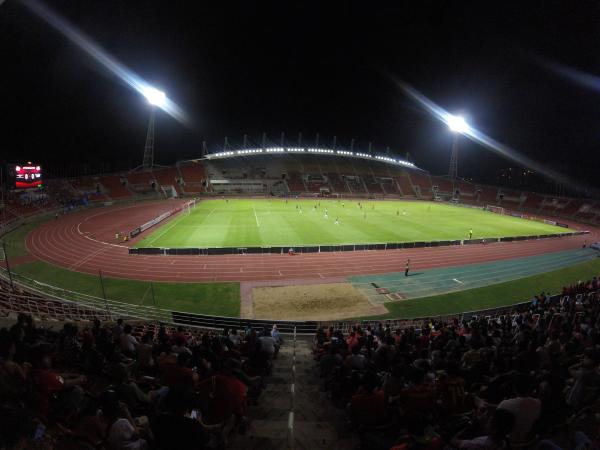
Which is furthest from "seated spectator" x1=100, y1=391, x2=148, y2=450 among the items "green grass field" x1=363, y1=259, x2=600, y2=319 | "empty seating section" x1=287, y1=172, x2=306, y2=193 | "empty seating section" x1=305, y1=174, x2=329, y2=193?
"empty seating section" x1=305, y1=174, x2=329, y2=193

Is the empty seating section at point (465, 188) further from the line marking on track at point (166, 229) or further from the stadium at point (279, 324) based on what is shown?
the line marking on track at point (166, 229)

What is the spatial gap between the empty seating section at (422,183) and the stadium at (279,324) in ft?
78.7

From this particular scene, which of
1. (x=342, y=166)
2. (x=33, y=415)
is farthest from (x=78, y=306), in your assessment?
(x=342, y=166)

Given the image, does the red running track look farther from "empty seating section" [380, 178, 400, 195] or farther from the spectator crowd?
"empty seating section" [380, 178, 400, 195]

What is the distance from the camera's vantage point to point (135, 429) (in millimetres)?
3744

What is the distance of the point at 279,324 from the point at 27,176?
42207mm

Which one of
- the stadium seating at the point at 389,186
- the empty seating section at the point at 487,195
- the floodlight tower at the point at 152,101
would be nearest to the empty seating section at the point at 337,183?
the stadium seating at the point at 389,186

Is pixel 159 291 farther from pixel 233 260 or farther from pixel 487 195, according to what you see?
pixel 487 195

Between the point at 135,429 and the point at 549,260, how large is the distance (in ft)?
123

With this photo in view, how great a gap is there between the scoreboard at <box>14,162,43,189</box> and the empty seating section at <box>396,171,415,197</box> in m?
81.4

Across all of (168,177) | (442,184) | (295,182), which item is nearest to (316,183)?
(295,182)

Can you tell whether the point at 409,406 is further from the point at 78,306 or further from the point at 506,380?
the point at 78,306

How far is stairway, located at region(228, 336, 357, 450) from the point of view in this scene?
15.4 feet

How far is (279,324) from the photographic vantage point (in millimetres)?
14969
